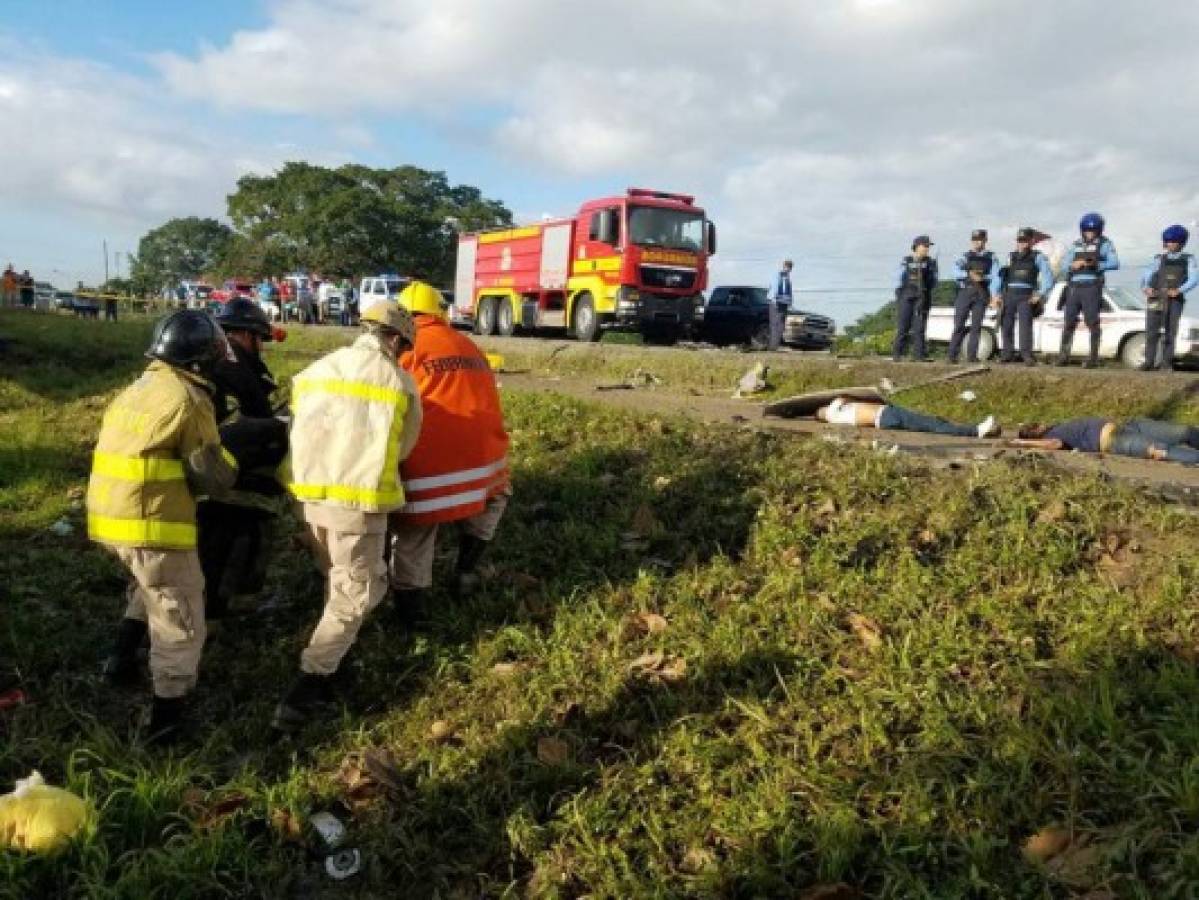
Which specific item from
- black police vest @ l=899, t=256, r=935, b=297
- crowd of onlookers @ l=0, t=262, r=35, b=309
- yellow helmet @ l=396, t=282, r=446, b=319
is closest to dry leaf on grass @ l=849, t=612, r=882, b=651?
yellow helmet @ l=396, t=282, r=446, b=319

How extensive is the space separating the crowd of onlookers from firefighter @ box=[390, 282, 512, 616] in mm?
33081

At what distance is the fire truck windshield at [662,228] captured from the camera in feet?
57.1

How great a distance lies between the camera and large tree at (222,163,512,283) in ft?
179

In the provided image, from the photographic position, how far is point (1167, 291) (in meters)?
9.91

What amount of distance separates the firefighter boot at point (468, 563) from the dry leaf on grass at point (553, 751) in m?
1.37

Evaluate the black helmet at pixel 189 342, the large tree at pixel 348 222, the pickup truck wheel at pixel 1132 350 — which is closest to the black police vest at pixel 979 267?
the pickup truck wheel at pixel 1132 350

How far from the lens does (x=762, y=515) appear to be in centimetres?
482

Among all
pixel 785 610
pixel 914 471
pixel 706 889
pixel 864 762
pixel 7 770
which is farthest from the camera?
pixel 914 471

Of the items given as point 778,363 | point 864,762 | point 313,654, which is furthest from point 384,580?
point 778,363

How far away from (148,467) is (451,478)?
1.31 m

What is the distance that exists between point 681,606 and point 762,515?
0.91 metres

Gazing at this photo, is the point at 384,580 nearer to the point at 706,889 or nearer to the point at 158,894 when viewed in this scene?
the point at 158,894

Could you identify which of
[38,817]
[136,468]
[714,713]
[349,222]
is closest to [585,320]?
[136,468]

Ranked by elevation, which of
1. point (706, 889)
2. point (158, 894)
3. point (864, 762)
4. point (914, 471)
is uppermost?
point (914, 471)
